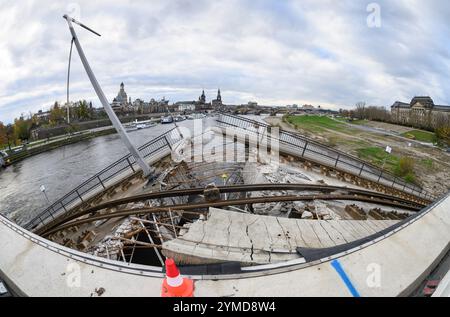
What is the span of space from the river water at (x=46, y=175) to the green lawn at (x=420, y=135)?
5202cm

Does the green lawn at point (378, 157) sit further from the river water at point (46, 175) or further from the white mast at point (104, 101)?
the white mast at point (104, 101)

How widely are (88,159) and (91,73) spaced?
132 ft

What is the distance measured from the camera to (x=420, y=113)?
88562mm

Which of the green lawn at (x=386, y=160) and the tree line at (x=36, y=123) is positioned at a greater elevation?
the tree line at (x=36, y=123)

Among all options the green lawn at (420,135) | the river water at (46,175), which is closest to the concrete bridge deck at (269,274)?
the river water at (46,175)

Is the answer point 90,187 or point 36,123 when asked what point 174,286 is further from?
point 36,123

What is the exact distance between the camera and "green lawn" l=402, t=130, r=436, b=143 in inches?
2210

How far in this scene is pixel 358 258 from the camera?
9.50ft

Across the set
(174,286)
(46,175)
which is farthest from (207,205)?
(46,175)

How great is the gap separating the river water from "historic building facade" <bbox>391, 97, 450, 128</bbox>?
65642mm

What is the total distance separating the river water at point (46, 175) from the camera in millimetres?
27222

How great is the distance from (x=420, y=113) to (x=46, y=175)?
4512 inches

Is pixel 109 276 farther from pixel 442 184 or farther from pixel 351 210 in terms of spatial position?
pixel 442 184
